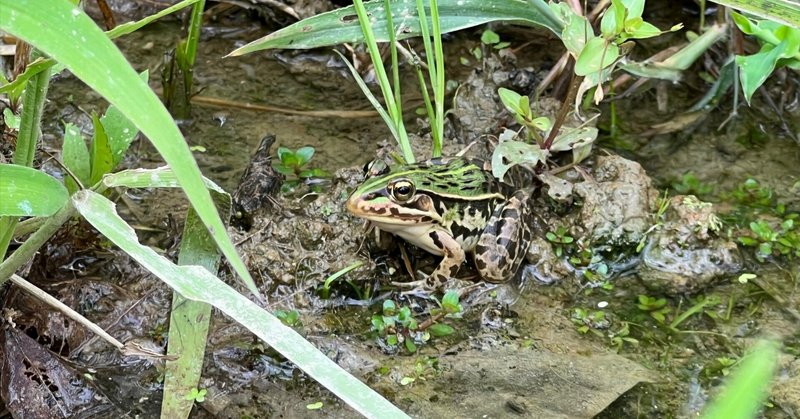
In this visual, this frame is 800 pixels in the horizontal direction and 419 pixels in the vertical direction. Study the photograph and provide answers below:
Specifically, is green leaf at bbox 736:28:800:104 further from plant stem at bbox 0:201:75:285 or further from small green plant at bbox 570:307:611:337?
plant stem at bbox 0:201:75:285

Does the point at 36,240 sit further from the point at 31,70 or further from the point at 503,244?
the point at 503,244

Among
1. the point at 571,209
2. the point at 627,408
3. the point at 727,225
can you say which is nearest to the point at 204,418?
the point at 627,408

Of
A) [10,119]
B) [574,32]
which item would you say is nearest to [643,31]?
[574,32]

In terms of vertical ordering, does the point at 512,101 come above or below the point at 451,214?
above

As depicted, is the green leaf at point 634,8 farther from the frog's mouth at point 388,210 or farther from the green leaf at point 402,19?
the frog's mouth at point 388,210

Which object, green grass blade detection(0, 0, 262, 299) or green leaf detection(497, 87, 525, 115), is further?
green leaf detection(497, 87, 525, 115)

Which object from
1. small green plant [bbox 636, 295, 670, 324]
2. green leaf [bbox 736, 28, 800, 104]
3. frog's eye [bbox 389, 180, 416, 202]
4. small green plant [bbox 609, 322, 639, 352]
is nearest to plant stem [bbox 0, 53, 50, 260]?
frog's eye [bbox 389, 180, 416, 202]

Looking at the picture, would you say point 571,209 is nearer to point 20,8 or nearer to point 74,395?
point 74,395
